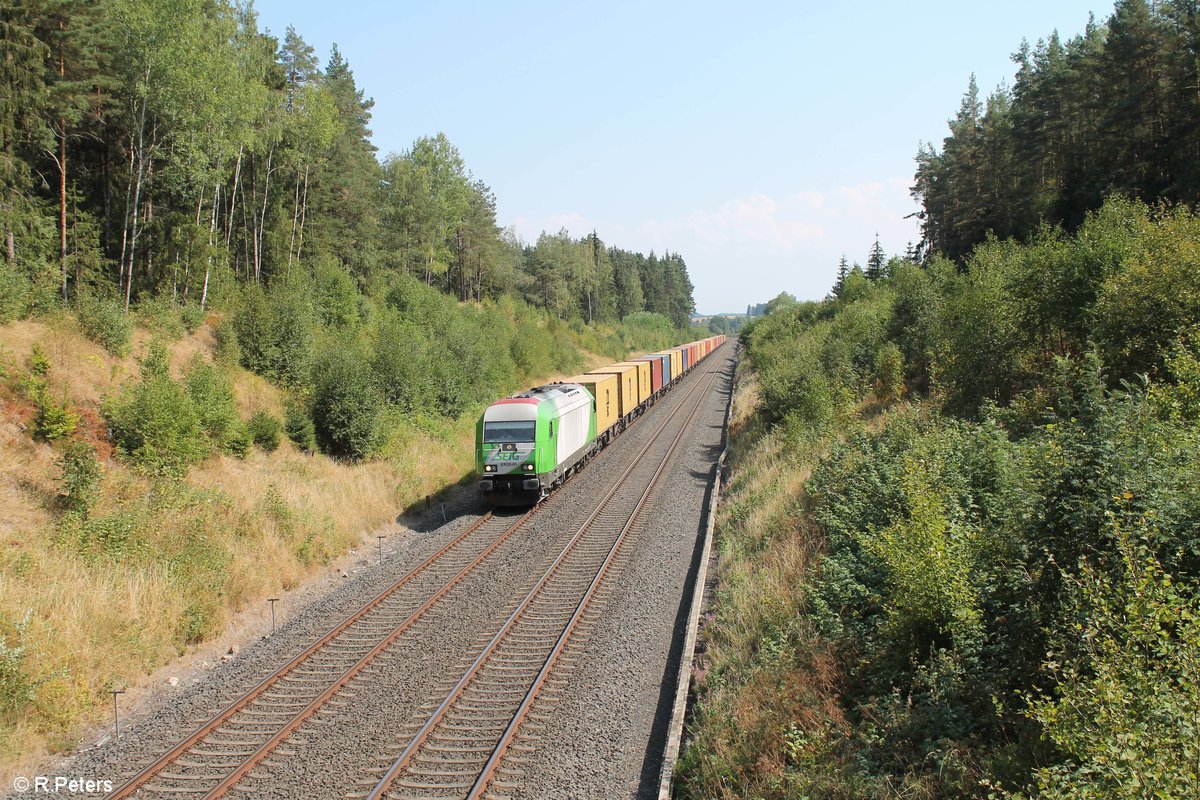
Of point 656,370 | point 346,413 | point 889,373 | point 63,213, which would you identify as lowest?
point 346,413

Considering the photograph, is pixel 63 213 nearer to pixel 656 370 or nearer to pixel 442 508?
pixel 442 508

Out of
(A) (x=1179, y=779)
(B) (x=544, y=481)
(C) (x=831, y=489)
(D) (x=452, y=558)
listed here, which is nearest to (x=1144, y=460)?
(A) (x=1179, y=779)

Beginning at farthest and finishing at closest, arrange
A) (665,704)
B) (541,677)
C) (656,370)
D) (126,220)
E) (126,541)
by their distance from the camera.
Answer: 1. (656,370)
2. (126,220)
3. (126,541)
4. (541,677)
5. (665,704)

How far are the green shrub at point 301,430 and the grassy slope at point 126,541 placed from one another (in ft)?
1.17

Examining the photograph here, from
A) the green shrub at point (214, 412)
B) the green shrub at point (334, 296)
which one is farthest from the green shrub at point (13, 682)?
the green shrub at point (334, 296)

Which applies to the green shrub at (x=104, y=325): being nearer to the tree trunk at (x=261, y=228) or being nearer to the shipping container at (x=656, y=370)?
the tree trunk at (x=261, y=228)

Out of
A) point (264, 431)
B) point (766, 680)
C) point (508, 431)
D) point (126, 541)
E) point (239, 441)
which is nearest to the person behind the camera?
point (766, 680)

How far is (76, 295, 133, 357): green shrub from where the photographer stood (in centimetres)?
1909

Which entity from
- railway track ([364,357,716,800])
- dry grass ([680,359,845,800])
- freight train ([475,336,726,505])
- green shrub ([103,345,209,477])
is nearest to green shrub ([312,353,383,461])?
freight train ([475,336,726,505])

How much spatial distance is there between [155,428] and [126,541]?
184 inches

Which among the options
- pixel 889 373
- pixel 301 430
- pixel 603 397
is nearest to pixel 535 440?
pixel 301 430

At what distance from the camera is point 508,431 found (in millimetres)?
18203

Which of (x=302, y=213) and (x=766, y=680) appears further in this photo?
(x=302, y=213)

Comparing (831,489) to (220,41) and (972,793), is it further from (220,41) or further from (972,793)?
(220,41)
